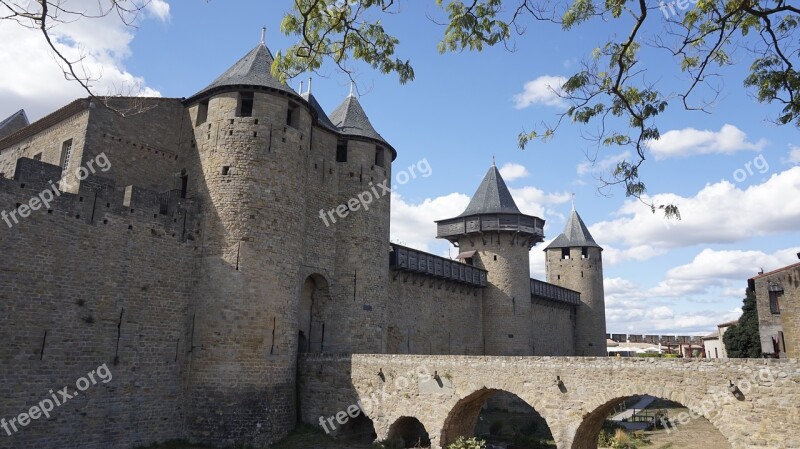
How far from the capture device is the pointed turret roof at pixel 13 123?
Answer: 22.7 m

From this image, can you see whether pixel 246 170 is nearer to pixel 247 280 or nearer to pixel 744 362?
pixel 247 280

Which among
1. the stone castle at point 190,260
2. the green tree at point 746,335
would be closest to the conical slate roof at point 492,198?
the stone castle at point 190,260

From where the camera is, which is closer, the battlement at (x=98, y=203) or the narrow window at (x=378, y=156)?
the battlement at (x=98, y=203)

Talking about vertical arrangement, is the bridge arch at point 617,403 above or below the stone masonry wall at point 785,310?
below

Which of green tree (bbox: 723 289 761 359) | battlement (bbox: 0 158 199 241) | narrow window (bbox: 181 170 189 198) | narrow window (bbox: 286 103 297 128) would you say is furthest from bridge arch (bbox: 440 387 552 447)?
green tree (bbox: 723 289 761 359)

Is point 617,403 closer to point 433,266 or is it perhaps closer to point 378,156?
point 378,156

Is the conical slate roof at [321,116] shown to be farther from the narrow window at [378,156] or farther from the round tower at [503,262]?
Answer: the round tower at [503,262]

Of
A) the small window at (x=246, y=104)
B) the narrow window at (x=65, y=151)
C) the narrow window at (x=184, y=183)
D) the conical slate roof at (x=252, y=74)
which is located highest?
the conical slate roof at (x=252, y=74)

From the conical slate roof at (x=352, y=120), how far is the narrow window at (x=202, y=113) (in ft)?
17.1

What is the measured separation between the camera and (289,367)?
56.1 feet

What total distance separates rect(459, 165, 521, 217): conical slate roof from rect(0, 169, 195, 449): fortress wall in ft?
55.4

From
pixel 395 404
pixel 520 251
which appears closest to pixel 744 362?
pixel 395 404

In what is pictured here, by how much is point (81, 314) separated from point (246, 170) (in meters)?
5.85

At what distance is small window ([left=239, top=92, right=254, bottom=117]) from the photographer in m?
17.7
